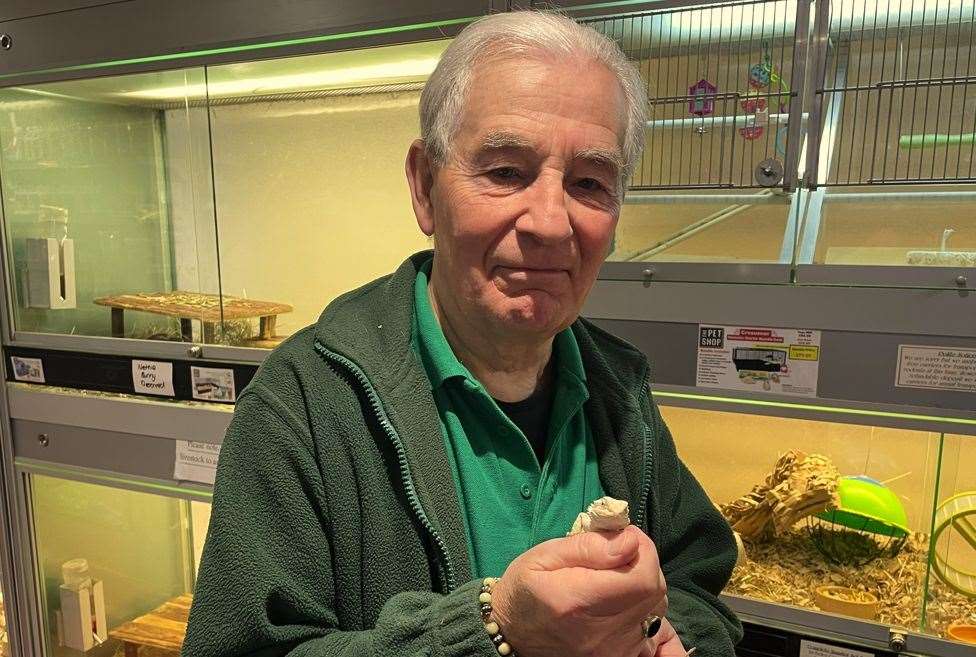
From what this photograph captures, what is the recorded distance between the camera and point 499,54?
2.59 ft

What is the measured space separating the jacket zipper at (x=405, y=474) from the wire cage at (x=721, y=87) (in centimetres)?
85

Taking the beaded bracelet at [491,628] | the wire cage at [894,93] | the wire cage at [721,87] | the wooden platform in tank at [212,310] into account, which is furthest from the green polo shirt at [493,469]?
the wooden platform in tank at [212,310]

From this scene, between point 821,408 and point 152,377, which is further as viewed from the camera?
point 152,377

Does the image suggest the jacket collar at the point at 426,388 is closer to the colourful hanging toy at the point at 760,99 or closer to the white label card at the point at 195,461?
the colourful hanging toy at the point at 760,99

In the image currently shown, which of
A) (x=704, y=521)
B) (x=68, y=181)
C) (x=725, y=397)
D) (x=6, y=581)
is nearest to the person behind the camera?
(x=704, y=521)

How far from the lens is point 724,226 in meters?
1.50

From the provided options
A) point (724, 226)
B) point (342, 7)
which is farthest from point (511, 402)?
point (342, 7)

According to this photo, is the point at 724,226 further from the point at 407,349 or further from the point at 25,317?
the point at 25,317

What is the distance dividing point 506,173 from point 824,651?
1.24 metres

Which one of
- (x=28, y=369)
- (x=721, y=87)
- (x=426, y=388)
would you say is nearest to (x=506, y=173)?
(x=426, y=388)

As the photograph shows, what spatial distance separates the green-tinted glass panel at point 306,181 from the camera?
1706mm

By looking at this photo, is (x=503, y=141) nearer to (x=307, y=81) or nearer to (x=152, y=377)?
(x=307, y=81)

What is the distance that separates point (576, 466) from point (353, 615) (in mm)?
341

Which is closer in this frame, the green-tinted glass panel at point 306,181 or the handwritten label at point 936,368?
the handwritten label at point 936,368
